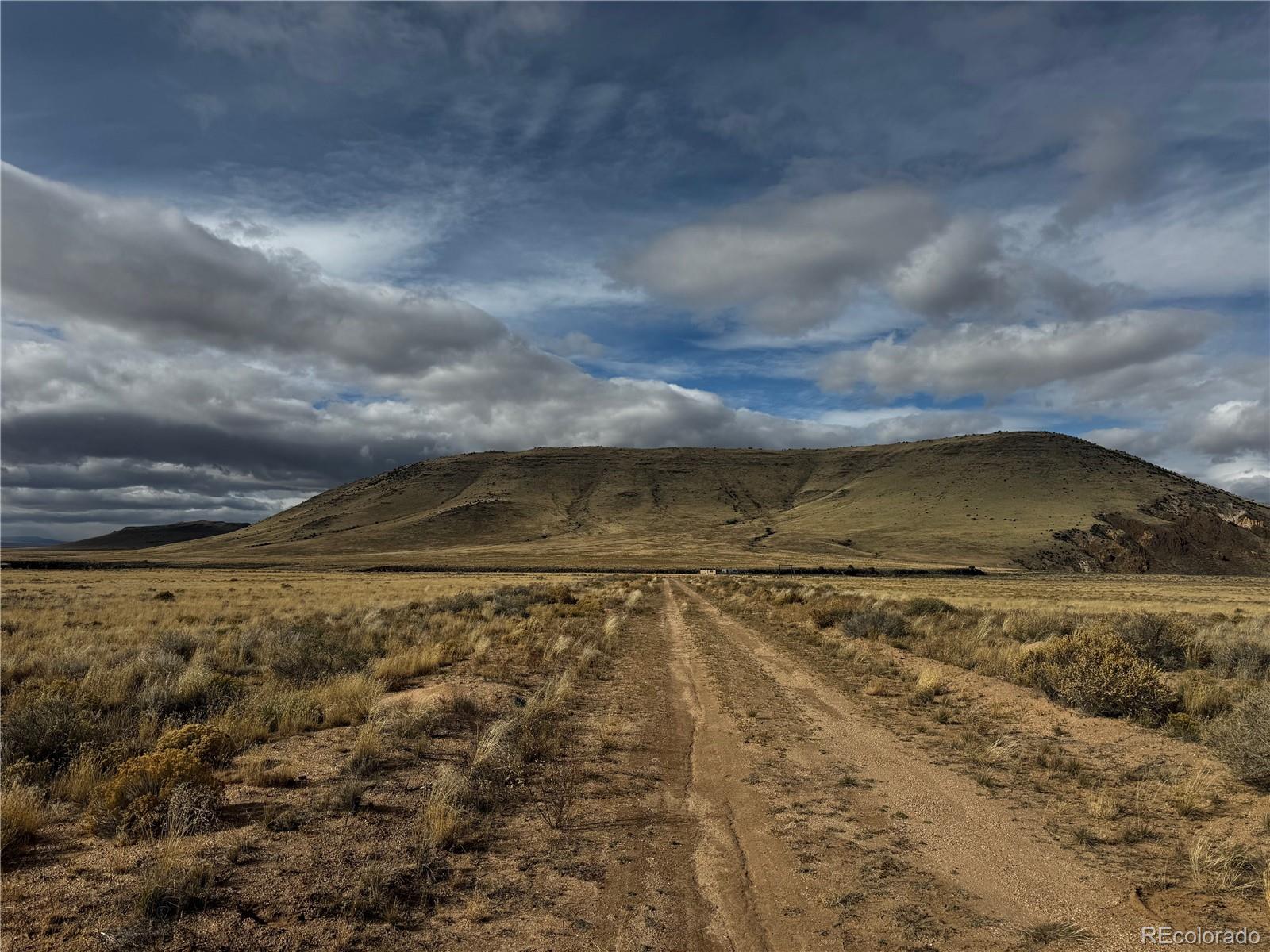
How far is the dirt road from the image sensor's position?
4801 millimetres

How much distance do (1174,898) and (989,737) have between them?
503 cm

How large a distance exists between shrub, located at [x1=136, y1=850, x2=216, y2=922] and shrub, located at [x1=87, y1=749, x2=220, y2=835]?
3.82 ft

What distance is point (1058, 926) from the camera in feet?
16.0

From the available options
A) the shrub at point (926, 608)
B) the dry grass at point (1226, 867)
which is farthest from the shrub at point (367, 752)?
the shrub at point (926, 608)

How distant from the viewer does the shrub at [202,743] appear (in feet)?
26.0

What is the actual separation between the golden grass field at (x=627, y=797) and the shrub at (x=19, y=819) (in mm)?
29

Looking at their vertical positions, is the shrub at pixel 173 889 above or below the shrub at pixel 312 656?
above

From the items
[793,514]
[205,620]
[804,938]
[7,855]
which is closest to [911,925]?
[804,938]

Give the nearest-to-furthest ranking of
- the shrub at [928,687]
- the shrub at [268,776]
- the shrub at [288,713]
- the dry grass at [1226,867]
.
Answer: the dry grass at [1226,867] < the shrub at [268,776] < the shrub at [288,713] < the shrub at [928,687]

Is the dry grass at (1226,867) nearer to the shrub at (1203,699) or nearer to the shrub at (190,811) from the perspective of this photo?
the shrub at (1203,699)

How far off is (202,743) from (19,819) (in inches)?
86.9

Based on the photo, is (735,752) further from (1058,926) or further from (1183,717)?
(1183,717)

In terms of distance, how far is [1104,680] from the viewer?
11.1m

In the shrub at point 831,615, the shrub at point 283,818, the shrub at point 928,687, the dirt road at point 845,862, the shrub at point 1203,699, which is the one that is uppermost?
the shrub at point 1203,699
